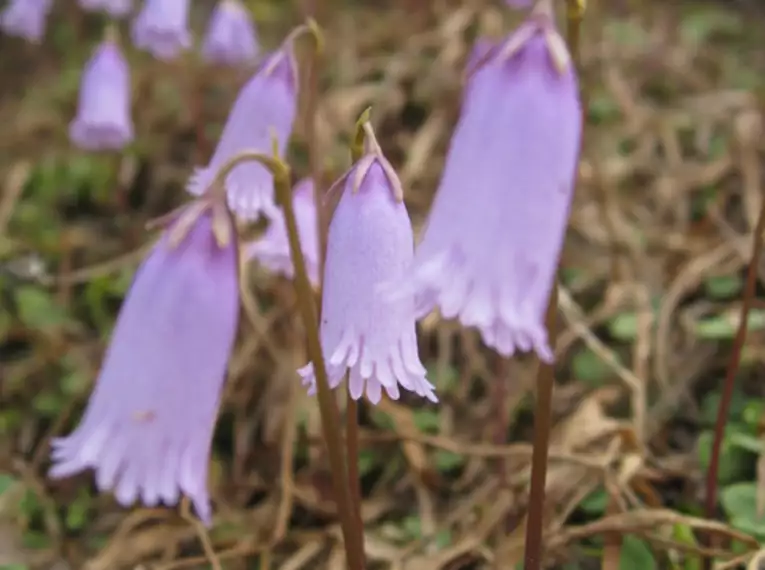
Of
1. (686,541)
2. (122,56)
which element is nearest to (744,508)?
(686,541)

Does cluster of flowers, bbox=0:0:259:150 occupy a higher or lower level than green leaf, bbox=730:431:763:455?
higher

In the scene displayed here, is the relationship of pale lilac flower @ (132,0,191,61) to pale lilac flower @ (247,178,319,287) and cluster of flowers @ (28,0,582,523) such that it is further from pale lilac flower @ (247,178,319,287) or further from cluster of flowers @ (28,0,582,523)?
cluster of flowers @ (28,0,582,523)

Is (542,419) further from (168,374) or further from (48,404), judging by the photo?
(48,404)

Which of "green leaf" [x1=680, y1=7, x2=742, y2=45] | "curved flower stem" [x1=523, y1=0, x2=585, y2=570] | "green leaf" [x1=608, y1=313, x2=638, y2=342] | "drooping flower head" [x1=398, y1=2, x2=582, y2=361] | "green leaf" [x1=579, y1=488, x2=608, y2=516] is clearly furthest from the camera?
"green leaf" [x1=680, y1=7, x2=742, y2=45]

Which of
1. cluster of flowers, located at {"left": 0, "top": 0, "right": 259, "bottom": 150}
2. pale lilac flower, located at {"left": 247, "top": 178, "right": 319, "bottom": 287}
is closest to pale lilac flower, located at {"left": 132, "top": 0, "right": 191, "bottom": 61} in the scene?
cluster of flowers, located at {"left": 0, "top": 0, "right": 259, "bottom": 150}

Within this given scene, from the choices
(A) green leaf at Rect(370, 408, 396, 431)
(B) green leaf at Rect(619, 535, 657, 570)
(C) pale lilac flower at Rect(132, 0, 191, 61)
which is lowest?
(B) green leaf at Rect(619, 535, 657, 570)

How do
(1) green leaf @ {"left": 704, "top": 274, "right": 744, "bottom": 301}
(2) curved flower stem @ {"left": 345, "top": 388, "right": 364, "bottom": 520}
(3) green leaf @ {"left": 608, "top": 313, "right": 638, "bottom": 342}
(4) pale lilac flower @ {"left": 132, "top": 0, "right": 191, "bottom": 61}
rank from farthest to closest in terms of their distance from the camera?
(4) pale lilac flower @ {"left": 132, "top": 0, "right": 191, "bottom": 61}
(1) green leaf @ {"left": 704, "top": 274, "right": 744, "bottom": 301}
(3) green leaf @ {"left": 608, "top": 313, "right": 638, "bottom": 342}
(2) curved flower stem @ {"left": 345, "top": 388, "right": 364, "bottom": 520}

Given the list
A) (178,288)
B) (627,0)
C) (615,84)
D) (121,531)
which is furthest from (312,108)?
(627,0)

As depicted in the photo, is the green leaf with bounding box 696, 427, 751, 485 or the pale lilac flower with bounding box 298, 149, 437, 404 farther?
the green leaf with bounding box 696, 427, 751, 485
